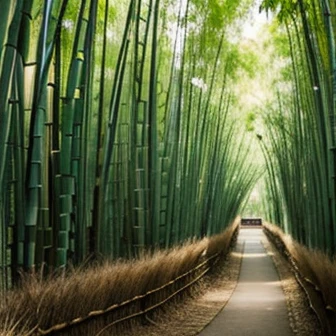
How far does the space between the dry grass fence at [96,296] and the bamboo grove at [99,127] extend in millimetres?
219

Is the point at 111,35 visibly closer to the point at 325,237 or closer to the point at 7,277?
the point at 325,237

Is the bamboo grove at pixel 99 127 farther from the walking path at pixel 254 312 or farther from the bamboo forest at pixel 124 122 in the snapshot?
the walking path at pixel 254 312

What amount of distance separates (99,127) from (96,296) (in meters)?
1.38

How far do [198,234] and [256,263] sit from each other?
4.66m

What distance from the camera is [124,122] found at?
21.2 ft

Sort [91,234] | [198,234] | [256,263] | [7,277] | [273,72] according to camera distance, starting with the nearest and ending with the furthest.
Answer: [7,277], [91,234], [198,234], [273,72], [256,263]

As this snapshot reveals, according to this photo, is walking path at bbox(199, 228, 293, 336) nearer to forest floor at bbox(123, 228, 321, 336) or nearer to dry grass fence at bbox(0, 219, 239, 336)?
forest floor at bbox(123, 228, 321, 336)

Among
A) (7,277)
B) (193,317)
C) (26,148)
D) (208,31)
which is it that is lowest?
(193,317)

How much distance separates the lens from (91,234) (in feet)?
16.5

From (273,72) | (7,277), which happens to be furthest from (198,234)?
(7,277)

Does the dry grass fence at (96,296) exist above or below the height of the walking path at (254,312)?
above

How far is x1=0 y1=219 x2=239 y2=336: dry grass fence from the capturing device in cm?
296

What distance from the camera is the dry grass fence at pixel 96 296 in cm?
296

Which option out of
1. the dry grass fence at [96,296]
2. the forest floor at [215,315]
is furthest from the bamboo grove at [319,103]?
the dry grass fence at [96,296]
